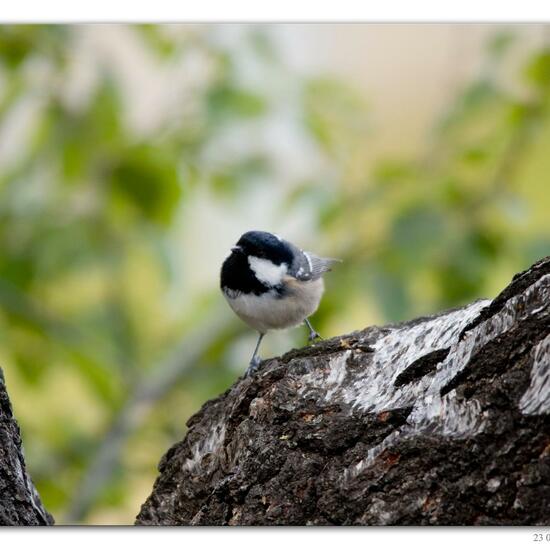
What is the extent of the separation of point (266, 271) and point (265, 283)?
0.03m

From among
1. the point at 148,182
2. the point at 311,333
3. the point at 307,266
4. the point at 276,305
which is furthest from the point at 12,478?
the point at 148,182

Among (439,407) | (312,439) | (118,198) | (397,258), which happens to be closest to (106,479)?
(118,198)

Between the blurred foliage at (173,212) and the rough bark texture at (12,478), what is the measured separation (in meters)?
0.95

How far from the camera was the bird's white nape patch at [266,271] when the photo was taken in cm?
186

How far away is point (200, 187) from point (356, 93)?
1.89ft

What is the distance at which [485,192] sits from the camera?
241 centimetres

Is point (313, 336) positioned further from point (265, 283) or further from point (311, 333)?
point (265, 283)

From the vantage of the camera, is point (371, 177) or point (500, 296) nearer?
point (500, 296)

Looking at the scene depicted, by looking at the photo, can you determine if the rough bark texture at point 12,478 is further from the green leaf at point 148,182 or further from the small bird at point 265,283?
the green leaf at point 148,182

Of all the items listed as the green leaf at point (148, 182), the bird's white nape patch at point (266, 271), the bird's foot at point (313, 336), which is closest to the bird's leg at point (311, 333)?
the bird's foot at point (313, 336)

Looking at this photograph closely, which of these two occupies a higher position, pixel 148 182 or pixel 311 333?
pixel 148 182

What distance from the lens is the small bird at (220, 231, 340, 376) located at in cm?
185

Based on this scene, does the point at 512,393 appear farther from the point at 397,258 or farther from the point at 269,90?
the point at 269,90

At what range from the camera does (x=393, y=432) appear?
122 centimetres
